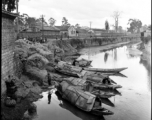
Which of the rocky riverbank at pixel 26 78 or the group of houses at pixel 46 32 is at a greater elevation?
the group of houses at pixel 46 32

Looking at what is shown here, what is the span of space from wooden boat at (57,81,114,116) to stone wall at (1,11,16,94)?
18.5ft

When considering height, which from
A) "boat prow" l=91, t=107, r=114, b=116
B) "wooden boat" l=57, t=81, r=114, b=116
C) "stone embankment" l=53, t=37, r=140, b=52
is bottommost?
"boat prow" l=91, t=107, r=114, b=116

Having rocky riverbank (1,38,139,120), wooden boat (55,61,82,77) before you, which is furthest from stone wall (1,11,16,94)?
wooden boat (55,61,82,77)

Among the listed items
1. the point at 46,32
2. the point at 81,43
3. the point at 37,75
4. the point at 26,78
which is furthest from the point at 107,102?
the point at 81,43

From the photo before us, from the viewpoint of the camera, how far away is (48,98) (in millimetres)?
16641

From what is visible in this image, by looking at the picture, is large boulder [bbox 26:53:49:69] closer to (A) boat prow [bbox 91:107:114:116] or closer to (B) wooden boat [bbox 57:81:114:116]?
(B) wooden boat [bbox 57:81:114:116]

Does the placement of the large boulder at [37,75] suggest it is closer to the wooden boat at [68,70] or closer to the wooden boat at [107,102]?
the wooden boat at [68,70]

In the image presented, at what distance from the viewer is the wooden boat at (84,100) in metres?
13.1

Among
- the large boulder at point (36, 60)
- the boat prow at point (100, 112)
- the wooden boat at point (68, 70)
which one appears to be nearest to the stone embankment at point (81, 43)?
the wooden boat at point (68, 70)

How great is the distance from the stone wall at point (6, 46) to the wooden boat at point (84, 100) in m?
5.65

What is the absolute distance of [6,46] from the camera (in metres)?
14.1

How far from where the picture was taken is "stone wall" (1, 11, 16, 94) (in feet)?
43.6

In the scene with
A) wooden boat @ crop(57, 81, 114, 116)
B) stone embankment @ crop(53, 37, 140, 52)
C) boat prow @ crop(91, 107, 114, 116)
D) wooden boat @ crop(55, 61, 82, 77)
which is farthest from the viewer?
stone embankment @ crop(53, 37, 140, 52)

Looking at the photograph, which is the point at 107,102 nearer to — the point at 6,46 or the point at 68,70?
the point at 68,70
